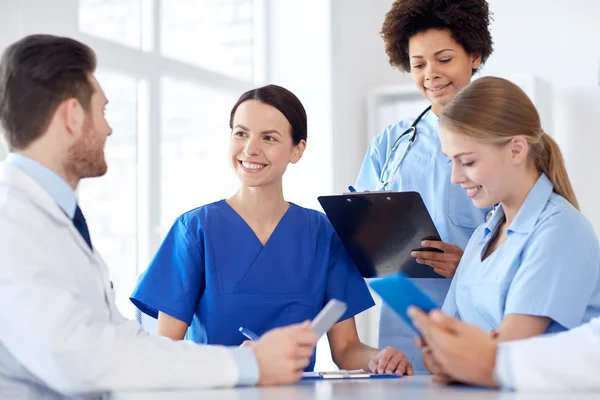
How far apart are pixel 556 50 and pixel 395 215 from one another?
2.79 metres

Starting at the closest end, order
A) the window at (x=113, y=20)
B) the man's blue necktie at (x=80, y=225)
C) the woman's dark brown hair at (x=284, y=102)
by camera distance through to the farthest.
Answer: the man's blue necktie at (x=80, y=225) → the woman's dark brown hair at (x=284, y=102) → the window at (x=113, y=20)

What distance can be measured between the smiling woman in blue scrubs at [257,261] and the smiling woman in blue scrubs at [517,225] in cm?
42

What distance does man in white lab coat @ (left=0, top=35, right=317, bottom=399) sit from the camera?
48.0 inches

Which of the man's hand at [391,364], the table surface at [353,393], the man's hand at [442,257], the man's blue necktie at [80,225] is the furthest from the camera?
the man's hand at [442,257]

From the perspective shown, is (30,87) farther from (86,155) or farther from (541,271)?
(541,271)

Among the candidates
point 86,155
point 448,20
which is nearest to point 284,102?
point 448,20

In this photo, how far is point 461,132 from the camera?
5.42 feet

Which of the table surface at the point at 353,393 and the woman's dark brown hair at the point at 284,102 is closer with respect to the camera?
the table surface at the point at 353,393

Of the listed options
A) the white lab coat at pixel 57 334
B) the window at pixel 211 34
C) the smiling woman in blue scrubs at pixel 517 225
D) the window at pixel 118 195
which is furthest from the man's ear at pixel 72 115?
the window at pixel 211 34

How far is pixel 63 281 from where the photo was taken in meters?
1.28

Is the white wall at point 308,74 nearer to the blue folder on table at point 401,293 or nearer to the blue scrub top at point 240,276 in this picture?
the blue scrub top at point 240,276

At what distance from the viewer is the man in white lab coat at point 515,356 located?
121cm

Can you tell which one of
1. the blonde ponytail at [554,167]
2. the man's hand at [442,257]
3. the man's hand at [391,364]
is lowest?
the man's hand at [391,364]

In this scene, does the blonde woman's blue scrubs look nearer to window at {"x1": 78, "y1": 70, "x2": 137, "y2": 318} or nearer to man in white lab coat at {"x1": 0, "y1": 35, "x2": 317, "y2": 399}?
man in white lab coat at {"x1": 0, "y1": 35, "x2": 317, "y2": 399}
